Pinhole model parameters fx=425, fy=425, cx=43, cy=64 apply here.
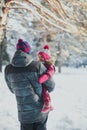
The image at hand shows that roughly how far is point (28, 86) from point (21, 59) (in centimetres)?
36

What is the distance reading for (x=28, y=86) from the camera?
549 centimetres

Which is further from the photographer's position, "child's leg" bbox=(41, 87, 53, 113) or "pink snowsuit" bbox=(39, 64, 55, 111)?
"child's leg" bbox=(41, 87, 53, 113)

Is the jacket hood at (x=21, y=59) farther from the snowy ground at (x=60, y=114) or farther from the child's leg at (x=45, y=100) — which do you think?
the snowy ground at (x=60, y=114)

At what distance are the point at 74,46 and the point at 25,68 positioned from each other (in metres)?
35.2

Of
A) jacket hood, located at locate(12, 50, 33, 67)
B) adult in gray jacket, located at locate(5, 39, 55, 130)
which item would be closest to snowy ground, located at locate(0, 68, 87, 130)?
adult in gray jacket, located at locate(5, 39, 55, 130)

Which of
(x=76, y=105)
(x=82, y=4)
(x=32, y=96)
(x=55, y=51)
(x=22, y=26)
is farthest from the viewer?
(x=55, y=51)

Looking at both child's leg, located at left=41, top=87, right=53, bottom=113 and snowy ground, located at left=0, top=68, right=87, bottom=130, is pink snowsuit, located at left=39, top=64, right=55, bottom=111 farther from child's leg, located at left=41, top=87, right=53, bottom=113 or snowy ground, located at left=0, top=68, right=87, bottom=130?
snowy ground, located at left=0, top=68, right=87, bottom=130

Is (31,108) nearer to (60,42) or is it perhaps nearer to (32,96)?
(32,96)

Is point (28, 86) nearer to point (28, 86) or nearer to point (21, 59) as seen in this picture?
point (28, 86)

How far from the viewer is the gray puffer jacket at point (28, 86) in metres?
5.46

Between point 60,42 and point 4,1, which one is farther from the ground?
point 4,1

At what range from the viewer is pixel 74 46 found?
4053cm

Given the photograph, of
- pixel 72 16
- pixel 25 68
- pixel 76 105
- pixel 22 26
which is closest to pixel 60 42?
pixel 22 26

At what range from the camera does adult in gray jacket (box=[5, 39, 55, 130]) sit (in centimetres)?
546
